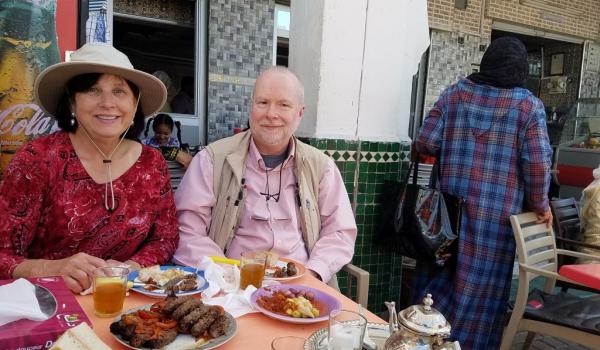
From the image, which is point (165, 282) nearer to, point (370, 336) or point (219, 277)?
point (219, 277)

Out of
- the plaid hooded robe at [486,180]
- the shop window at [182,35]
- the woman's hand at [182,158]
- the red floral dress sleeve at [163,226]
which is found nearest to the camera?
the red floral dress sleeve at [163,226]

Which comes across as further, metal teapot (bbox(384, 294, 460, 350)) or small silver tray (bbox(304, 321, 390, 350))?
small silver tray (bbox(304, 321, 390, 350))

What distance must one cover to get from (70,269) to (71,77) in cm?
95

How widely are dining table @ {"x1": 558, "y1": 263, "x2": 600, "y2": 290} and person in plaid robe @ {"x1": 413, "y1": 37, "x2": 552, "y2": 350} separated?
96 centimetres

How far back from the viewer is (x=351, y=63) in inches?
132

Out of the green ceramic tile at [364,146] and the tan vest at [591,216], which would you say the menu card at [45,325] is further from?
the tan vest at [591,216]

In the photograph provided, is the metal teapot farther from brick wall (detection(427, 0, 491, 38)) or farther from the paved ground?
brick wall (detection(427, 0, 491, 38))

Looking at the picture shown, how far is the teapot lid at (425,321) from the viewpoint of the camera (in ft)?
3.41

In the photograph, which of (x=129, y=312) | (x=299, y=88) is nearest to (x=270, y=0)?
(x=299, y=88)

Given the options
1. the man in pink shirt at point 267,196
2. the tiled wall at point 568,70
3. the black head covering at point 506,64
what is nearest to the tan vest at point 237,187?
the man in pink shirt at point 267,196

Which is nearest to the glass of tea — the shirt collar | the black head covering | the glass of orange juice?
the glass of orange juice

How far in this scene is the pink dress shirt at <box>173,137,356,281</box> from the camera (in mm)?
2221

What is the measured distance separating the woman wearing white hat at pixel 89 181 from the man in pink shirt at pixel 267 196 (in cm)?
20

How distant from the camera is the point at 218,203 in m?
2.28
